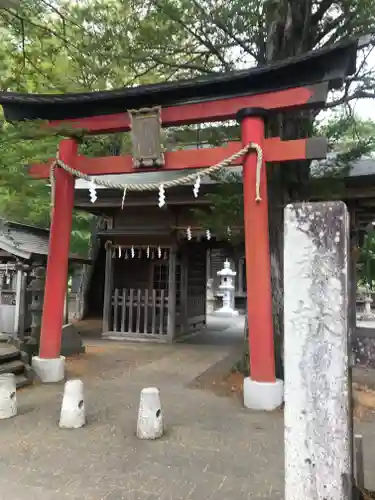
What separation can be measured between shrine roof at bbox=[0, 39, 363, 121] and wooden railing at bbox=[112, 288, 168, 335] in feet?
23.3

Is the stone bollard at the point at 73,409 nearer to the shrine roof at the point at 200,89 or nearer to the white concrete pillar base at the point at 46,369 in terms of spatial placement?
the white concrete pillar base at the point at 46,369

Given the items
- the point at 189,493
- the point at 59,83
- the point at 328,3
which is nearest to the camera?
the point at 189,493

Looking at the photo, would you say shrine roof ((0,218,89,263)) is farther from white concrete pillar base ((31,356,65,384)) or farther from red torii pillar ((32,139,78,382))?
white concrete pillar base ((31,356,65,384))

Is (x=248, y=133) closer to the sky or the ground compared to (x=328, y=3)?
closer to the ground

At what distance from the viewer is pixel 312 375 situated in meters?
2.79

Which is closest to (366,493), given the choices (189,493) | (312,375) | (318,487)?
(318,487)

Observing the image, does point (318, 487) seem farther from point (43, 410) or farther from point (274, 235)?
point (274, 235)

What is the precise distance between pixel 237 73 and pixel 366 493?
243 inches

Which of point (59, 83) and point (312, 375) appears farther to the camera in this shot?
point (59, 83)

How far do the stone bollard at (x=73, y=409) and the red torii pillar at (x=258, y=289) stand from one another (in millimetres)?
2593

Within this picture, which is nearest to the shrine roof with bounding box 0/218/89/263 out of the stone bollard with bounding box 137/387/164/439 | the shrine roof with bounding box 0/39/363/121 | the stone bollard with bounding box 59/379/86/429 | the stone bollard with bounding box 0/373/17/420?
the shrine roof with bounding box 0/39/363/121

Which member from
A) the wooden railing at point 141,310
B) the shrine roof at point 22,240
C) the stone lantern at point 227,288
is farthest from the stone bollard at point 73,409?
the stone lantern at point 227,288

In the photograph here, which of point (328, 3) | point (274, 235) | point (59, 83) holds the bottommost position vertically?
point (274, 235)

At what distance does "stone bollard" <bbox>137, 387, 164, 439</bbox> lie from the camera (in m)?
5.35
